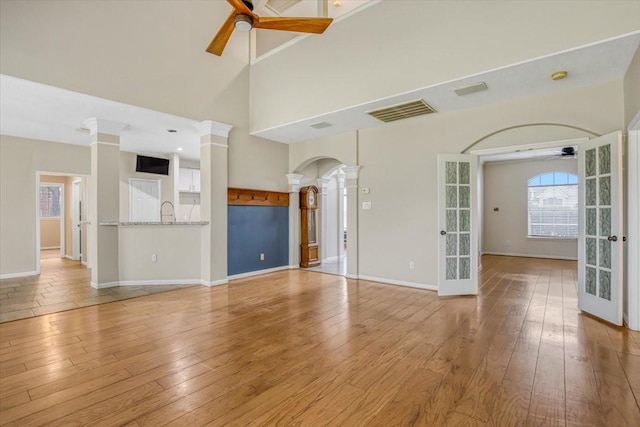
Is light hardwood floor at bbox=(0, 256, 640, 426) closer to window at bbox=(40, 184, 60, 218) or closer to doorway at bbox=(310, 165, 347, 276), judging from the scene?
doorway at bbox=(310, 165, 347, 276)

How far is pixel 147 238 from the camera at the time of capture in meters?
5.40

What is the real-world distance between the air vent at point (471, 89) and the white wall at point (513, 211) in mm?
6442

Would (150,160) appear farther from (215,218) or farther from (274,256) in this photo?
(274,256)

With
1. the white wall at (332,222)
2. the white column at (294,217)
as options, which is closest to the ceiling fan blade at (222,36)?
the white column at (294,217)

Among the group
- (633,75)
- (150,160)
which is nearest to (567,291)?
(633,75)

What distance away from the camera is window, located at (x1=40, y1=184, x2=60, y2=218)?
10438 mm

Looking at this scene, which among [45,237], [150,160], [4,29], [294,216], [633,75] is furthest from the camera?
[45,237]

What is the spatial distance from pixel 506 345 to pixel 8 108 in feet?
23.4

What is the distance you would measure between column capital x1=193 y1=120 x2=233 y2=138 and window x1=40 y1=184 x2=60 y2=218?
8.41 m

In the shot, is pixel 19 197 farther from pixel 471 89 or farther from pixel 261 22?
pixel 471 89

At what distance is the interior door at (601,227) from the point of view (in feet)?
11.0

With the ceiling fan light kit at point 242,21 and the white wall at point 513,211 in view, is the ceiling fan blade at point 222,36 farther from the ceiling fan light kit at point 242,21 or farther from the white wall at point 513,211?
the white wall at point 513,211

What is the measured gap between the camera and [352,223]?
5.92 meters

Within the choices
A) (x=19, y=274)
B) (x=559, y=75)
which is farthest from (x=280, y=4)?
(x=19, y=274)
